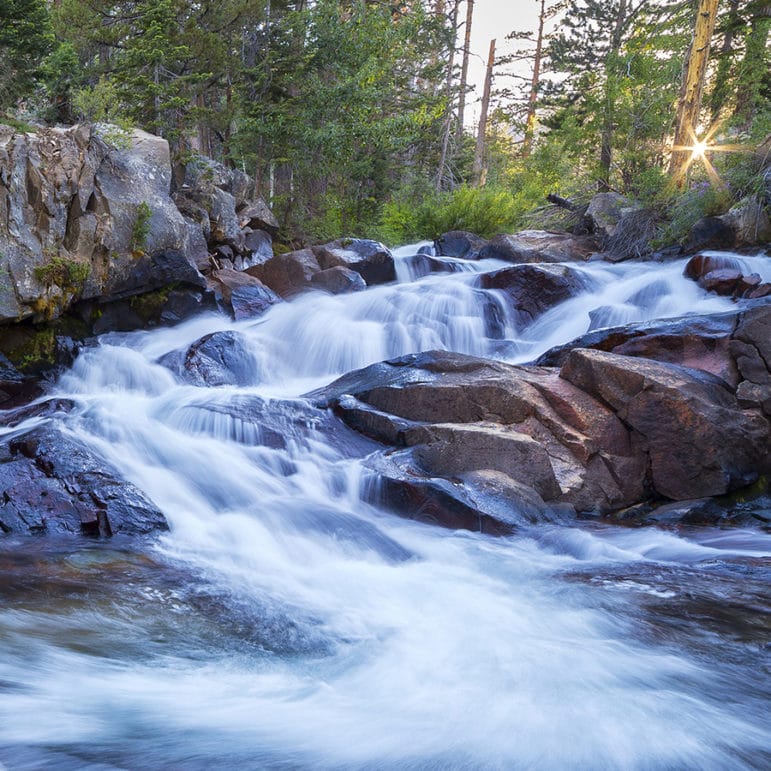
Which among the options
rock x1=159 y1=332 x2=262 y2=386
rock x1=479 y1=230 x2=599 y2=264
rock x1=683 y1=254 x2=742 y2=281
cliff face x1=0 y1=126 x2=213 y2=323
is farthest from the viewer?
rock x1=479 y1=230 x2=599 y2=264

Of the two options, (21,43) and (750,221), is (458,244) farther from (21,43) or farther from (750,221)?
(21,43)

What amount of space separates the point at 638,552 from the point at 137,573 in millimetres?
3685

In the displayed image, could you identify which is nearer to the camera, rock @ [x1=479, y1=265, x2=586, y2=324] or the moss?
the moss

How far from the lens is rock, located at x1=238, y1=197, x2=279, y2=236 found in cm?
1483

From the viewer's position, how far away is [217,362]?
8.89 meters

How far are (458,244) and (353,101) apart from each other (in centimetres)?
464

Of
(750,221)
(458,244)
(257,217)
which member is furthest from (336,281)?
(750,221)

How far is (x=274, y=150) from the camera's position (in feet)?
55.9

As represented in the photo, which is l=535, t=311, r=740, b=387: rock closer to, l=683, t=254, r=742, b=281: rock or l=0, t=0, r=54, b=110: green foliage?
l=683, t=254, r=742, b=281: rock

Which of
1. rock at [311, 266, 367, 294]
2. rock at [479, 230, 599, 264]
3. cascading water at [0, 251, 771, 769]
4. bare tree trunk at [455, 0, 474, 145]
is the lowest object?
cascading water at [0, 251, 771, 769]

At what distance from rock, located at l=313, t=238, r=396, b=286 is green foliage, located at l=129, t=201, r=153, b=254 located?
377cm

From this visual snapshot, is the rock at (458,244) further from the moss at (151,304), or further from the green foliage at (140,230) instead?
the green foliage at (140,230)

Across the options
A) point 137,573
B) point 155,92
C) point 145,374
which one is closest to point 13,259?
point 145,374

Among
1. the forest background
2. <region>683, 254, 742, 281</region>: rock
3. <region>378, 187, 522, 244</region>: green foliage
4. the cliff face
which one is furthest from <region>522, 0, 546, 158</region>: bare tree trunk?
the cliff face
